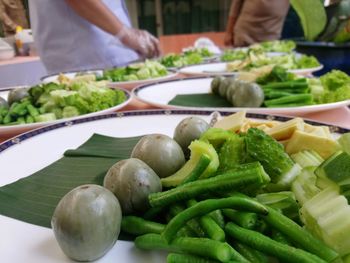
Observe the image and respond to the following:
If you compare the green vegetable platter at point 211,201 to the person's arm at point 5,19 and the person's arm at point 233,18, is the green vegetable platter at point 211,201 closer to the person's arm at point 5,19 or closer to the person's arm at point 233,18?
the person's arm at point 5,19

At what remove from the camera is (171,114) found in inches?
48.7

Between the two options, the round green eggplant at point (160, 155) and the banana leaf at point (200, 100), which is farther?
the banana leaf at point (200, 100)

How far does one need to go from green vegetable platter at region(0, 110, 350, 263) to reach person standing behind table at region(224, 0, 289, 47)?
13.0ft

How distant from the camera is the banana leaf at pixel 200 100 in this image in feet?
4.77

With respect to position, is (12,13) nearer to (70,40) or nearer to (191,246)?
(191,246)

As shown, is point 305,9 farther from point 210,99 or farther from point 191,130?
point 191,130

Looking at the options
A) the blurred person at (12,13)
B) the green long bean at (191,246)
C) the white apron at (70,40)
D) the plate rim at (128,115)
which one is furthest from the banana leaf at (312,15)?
the green long bean at (191,246)

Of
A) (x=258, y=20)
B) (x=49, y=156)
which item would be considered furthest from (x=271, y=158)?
(x=258, y=20)

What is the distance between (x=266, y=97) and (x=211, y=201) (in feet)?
3.01

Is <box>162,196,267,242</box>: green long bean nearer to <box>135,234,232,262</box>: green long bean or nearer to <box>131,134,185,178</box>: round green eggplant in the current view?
<box>135,234,232,262</box>: green long bean

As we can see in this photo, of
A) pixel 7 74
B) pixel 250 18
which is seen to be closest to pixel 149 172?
pixel 7 74

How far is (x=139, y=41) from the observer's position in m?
2.72

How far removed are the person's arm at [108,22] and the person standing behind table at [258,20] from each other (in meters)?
2.23

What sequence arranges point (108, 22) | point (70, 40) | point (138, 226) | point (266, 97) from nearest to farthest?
1. point (138, 226)
2. point (266, 97)
3. point (108, 22)
4. point (70, 40)
